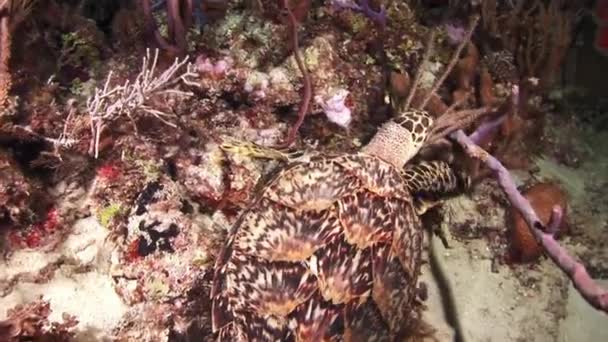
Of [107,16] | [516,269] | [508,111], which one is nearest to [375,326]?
[516,269]

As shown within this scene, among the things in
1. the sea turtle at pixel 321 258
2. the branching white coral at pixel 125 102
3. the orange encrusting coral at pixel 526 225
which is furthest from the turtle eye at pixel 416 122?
the branching white coral at pixel 125 102

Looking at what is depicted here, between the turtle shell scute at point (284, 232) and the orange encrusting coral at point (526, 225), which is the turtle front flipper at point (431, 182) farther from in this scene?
the turtle shell scute at point (284, 232)

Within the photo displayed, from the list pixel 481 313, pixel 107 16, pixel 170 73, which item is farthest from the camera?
pixel 107 16

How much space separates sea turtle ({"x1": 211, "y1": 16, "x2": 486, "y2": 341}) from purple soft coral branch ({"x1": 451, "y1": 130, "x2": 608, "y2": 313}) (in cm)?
56

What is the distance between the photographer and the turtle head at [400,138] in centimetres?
282

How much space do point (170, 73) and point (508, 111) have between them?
2.13 m

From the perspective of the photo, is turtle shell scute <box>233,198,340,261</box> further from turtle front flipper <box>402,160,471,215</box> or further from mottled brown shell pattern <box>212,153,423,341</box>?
turtle front flipper <box>402,160,471,215</box>

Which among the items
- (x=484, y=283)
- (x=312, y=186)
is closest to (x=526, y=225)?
(x=484, y=283)

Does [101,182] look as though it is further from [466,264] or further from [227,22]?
[466,264]

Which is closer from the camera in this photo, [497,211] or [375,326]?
[375,326]

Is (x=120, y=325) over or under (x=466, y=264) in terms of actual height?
over

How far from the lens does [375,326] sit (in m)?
2.23

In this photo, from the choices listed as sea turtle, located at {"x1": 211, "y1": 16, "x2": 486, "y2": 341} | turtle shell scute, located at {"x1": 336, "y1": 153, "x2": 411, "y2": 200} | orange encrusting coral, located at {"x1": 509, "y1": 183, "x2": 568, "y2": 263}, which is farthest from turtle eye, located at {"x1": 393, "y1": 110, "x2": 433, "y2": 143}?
orange encrusting coral, located at {"x1": 509, "y1": 183, "x2": 568, "y2": 263}

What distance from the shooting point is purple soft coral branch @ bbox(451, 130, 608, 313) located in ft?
6.98
